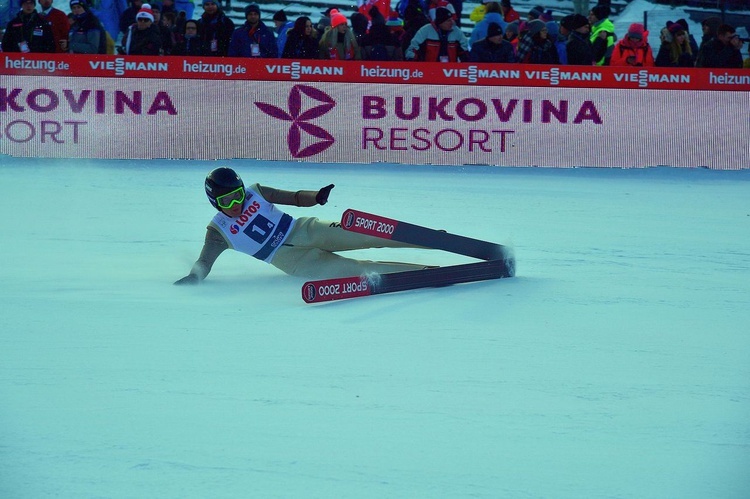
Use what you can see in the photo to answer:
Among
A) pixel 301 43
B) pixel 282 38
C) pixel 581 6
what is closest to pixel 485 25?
pixel 301 43

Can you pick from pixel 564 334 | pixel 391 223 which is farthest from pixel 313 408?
pixel 391 223

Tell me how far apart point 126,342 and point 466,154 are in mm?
8470

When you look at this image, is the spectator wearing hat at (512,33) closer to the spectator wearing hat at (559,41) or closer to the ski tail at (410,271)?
the spectator wearing hat at (559,41)

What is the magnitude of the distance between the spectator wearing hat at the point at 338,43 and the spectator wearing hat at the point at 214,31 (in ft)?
3.96

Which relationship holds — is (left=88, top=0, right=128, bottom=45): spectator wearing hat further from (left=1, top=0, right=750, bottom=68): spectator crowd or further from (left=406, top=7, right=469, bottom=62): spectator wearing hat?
(left=406, top=7, right=469, bottom=62): spectator wearing hat

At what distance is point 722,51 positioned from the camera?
45.0ft

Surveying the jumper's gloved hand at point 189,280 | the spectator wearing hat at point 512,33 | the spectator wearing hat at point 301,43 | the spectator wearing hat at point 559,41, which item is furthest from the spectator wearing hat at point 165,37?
the jumper's gloved hand at point 189,280

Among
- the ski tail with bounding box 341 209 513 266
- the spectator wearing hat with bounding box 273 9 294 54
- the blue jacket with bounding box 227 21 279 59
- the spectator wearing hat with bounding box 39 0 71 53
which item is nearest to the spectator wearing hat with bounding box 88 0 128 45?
the spectator wearing hat with bounding box 39 0 71 53

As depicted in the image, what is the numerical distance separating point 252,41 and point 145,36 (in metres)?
1.32

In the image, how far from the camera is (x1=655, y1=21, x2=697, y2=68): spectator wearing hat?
554 inches

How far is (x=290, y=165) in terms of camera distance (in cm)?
1280

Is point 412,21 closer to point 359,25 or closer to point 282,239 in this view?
point 359,25

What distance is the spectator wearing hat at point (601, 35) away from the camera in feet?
48.1

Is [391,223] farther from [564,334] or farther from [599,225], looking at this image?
[599,225]
